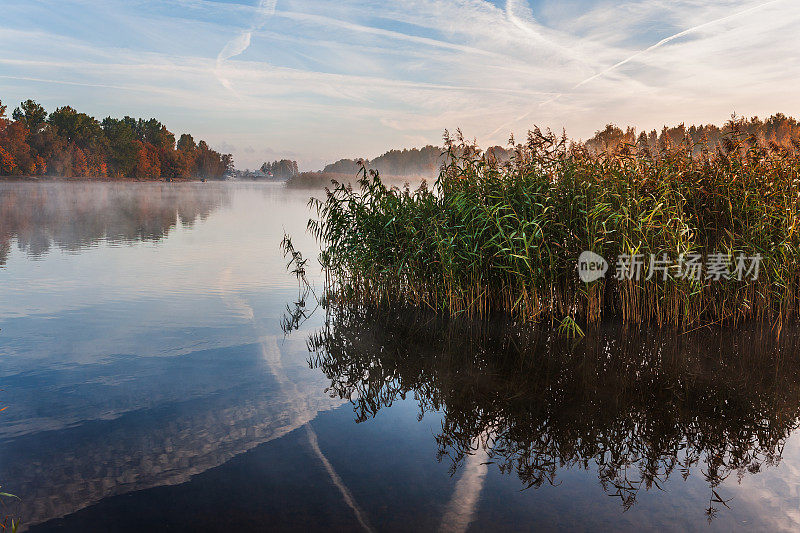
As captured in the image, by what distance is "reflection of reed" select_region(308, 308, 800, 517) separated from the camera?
472 cm

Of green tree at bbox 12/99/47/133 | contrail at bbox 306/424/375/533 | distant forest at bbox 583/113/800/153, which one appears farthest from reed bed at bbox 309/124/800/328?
green tree at bbox 12/99/47/133

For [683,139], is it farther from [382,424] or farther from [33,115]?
[33,115]

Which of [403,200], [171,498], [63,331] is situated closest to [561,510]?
[171,498]

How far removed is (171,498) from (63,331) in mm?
5974

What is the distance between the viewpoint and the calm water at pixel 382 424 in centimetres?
391

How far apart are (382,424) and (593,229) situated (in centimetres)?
443

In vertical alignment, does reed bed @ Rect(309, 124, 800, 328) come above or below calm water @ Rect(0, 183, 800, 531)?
above

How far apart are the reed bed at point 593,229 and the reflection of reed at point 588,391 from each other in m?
0.61

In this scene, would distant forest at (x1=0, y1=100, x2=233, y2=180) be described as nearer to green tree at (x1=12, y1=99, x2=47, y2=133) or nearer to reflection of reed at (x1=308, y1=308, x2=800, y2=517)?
green tree at (x1=12, y1=99, x2=47, y2=133)

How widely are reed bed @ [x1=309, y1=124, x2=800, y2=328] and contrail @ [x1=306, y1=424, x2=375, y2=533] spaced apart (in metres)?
3.93

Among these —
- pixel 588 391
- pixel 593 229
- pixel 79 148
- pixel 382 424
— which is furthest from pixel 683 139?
pixel 79 148

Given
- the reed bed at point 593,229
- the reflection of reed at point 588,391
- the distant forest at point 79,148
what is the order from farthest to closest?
the distant forest at point 79,148, the reed bed at point 593,229, the reflection of reed at point 588,391

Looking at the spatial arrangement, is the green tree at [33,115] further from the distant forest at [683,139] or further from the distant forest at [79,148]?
the distant forest at [683,139]

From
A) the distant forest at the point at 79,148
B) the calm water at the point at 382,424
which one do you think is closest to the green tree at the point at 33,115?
the distant forest at the point at 79,148
